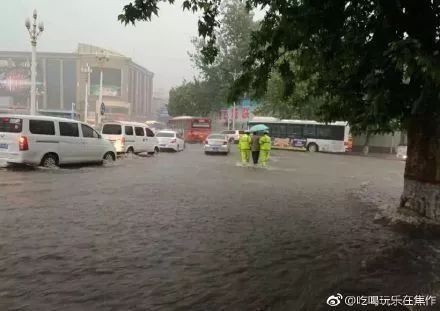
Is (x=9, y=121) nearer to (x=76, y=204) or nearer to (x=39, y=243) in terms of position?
(x=76, y=204)

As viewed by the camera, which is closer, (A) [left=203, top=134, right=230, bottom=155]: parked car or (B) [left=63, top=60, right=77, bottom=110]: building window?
(A) [left=203, top=134, right=230, bottom=155]: parked car

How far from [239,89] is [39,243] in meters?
5.18

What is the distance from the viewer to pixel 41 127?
15.0m

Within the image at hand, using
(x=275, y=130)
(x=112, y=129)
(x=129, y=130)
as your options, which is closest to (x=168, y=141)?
(x=129, y=130)

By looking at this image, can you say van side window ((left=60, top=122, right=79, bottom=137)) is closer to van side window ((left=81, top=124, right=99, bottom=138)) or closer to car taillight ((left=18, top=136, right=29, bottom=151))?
van side window ((left=81, top=124, right=99, bottom=138))

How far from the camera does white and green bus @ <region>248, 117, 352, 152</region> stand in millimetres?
39109

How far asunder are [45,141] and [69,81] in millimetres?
86610

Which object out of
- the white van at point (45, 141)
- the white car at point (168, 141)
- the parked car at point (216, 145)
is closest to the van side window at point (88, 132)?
the white van at point (45, 141)

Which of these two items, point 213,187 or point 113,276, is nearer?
point 113,276

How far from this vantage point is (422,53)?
19.2 feet

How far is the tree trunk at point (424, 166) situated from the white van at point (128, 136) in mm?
16882

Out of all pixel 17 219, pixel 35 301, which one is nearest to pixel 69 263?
pixel 35 301

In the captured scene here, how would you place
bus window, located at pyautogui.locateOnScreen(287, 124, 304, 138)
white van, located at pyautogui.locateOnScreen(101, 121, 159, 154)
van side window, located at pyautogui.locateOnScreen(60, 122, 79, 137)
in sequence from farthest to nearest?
bus window, located at pyautogui.locateOnScreen(287, 124, 304, 138)
white van, located at pyautogui.locateOnScreen(101, 121, 159, 154)
van side window, located at pyautogui.locateOnScreen(60, 122, 79, 137)

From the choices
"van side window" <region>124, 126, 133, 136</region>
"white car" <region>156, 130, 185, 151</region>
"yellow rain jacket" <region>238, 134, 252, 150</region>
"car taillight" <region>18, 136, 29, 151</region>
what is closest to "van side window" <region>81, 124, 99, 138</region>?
"car taillight" <region>18, 136, 29, 151</region>
